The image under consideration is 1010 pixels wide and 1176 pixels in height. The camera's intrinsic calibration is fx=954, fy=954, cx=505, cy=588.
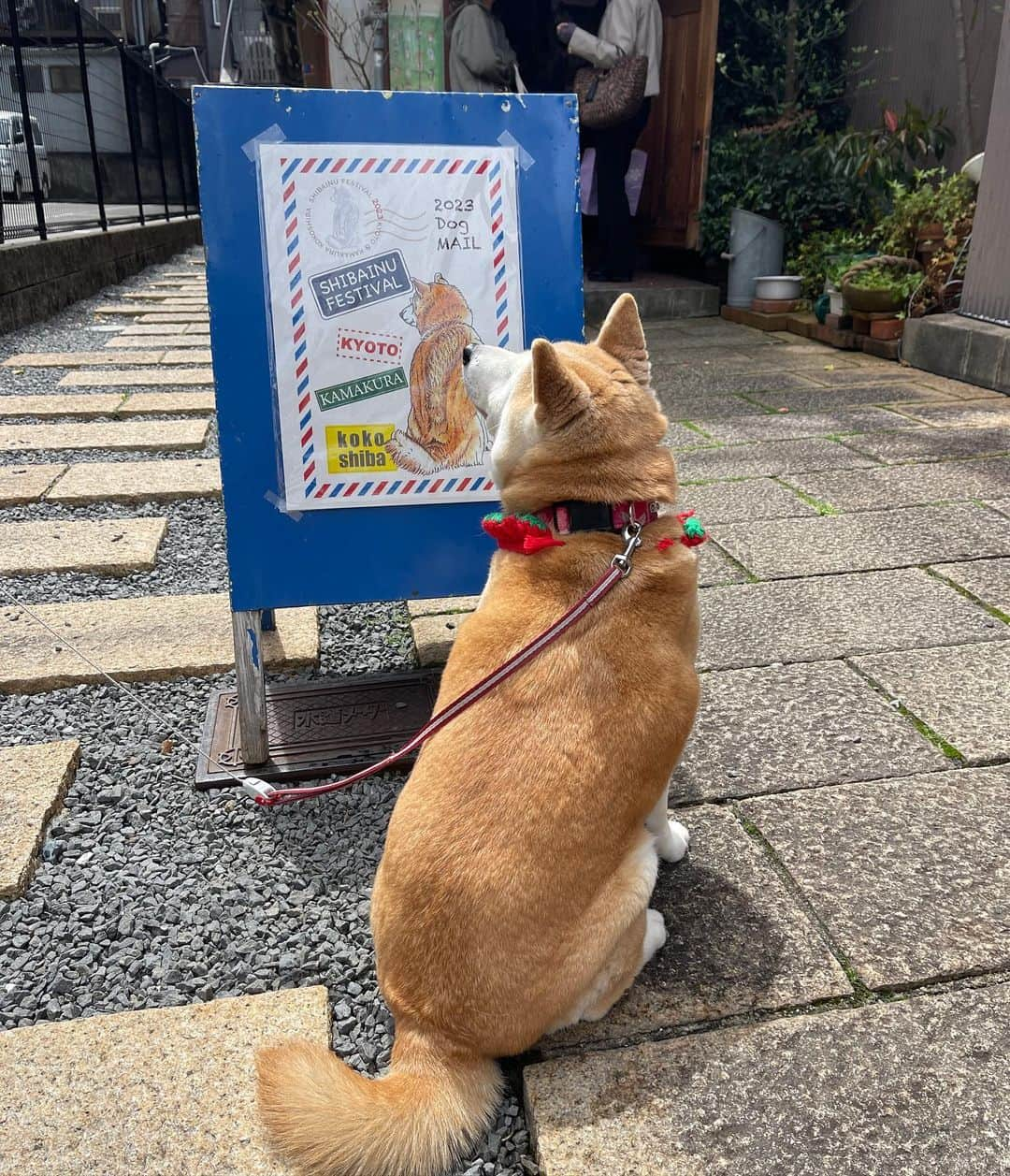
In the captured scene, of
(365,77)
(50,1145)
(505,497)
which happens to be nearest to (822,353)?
(365,77)

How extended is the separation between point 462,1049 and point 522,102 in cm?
242

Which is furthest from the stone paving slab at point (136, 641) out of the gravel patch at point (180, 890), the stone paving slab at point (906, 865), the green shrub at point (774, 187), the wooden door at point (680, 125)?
the wooden door at point (680, 125)

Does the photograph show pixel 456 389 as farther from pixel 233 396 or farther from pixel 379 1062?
pixel 379 1062

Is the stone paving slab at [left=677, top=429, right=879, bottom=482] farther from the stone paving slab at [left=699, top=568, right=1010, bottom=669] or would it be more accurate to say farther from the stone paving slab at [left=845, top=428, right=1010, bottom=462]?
the stone paving slab at [left=699, top=568, right=1010, bottom=669]

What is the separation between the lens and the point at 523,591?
215 centimetres

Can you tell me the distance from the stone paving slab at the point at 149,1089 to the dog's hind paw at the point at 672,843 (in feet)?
2.89

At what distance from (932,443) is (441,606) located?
11.1 feet

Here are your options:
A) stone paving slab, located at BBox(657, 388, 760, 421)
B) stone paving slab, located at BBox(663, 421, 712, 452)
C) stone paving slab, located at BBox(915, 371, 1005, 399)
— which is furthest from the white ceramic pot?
stone paving slab, located at BBox(663, 421, 712, 452)

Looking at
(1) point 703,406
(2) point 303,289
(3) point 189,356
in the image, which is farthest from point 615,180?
(2) point 303,289

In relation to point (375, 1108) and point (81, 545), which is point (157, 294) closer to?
point (81, 545)

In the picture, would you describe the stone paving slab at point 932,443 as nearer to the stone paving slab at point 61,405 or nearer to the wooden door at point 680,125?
the stone paving slab at point 61,405

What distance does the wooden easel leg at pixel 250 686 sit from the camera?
2819 mm

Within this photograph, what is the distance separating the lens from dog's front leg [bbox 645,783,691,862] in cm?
222

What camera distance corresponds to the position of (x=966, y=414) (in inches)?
247
